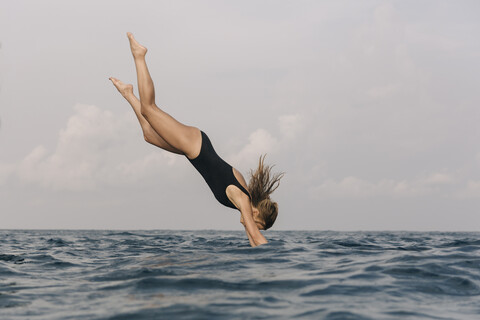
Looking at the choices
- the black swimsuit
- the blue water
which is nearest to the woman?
the black swimsuit

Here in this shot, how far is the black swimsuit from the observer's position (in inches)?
292

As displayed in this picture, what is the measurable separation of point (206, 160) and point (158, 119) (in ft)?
3.35

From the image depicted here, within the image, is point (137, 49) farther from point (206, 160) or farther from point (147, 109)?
point (206, 160)

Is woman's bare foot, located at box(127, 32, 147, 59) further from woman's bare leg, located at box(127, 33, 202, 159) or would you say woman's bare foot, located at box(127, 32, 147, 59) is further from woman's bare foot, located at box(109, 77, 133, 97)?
woman's bare foot, located at box(109, 77, 133, 97)

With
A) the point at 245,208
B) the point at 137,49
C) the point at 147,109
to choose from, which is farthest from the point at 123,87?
the point at 245,208

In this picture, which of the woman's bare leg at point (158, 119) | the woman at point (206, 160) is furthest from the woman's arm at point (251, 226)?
the woman's bare leg at point (158, 119)

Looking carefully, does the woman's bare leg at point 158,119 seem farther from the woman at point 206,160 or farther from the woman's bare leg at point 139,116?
the woman's bare leg at point 139,116

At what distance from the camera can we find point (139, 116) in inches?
317

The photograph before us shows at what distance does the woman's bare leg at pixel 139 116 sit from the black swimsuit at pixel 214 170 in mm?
467

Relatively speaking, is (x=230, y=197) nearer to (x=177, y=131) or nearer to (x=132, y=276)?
(x=177, y=131)

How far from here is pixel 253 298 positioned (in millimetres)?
4465

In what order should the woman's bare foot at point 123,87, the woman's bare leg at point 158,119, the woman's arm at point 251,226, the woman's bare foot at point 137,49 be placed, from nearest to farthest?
the woman's bare leg at point 158,119 → the woman's bare foot at point 137,49 → the woman's arm at point 251,226 → the woman's bare foot at point 123,87

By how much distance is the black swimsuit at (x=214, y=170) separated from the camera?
743 centimetres

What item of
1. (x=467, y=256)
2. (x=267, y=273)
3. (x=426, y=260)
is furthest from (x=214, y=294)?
(x=467, y=256)
